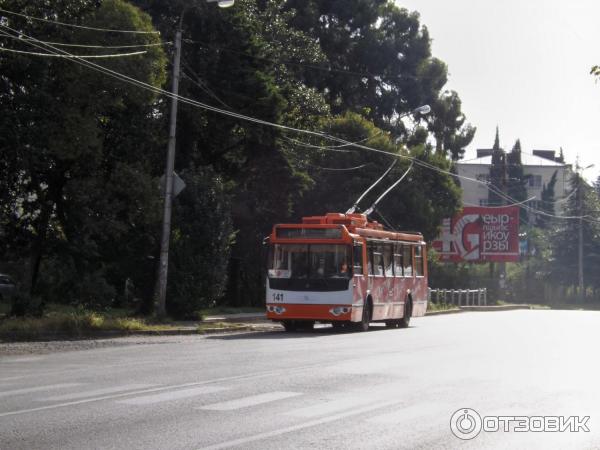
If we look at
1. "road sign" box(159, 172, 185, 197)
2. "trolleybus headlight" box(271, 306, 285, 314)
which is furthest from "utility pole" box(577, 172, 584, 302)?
"road sign" box(159, 172, 185, 197)

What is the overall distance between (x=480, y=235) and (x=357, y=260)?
3946 centimetres

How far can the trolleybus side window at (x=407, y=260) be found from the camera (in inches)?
1307

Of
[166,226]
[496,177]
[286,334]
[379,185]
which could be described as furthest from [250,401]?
[496,177]

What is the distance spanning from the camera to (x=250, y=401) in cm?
1234

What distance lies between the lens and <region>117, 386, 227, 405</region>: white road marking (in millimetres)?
12227

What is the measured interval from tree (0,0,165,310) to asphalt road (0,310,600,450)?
611 cm

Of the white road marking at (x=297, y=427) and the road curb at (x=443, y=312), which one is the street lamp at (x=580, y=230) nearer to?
the road curb at (x=443, y=312)

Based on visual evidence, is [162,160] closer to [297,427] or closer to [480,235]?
[297,427]

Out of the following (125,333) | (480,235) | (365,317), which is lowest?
(125,333)

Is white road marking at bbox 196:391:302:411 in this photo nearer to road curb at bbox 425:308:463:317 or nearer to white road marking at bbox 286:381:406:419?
white road marking at bbox 286:381:406:419

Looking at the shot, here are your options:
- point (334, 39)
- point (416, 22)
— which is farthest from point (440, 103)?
point (334, 39)

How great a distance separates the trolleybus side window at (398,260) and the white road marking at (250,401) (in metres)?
19.2

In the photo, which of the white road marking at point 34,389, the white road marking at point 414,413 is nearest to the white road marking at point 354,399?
the white road marking at point 414,413

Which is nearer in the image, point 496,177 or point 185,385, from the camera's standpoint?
point 185,385
